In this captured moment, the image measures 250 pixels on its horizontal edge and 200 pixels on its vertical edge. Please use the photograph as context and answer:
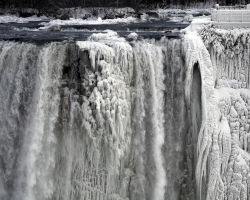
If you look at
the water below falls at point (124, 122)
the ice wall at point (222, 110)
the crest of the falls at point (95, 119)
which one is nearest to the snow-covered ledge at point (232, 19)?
the ice wall at point (222, 110)

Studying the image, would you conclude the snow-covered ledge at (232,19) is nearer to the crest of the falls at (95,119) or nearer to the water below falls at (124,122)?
the water below falls at (124,122)

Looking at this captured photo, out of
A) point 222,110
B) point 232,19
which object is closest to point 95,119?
point 222,110

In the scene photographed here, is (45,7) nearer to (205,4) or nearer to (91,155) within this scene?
(205,4)

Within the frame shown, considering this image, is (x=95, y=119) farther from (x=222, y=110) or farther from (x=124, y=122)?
(x=222, y=110)

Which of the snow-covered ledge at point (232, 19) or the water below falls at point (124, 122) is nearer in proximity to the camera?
the water below falls at point (124, 122)

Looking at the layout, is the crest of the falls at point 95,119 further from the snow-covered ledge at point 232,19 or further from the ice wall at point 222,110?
the snow-covered ledge at point 232,19

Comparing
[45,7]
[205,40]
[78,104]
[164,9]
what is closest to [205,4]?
[164,9]

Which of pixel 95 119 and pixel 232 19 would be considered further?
pixel 232 19

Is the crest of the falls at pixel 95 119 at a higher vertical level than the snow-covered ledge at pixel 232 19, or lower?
lower

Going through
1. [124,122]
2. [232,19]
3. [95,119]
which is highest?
[232,19]
